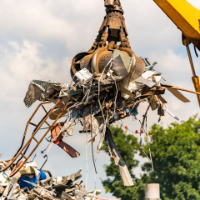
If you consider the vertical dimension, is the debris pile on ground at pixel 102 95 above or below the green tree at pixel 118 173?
below

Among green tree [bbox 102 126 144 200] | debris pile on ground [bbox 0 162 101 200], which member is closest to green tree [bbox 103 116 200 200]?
green tree [bbox 102 126 144 200]

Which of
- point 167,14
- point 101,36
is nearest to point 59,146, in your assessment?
point 101,36

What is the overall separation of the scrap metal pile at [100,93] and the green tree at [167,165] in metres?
18.6

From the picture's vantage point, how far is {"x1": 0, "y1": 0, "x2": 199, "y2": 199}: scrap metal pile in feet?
27.8

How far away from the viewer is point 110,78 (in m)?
8.36

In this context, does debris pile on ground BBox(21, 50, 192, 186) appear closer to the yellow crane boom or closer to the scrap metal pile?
the scrap metal pile

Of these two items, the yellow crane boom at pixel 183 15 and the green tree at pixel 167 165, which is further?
the green tree at pixel 167 165

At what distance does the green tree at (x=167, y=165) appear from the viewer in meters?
27.1

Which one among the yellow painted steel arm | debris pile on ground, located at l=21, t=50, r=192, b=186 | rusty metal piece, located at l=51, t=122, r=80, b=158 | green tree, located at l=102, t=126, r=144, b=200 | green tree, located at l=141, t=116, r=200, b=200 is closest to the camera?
debris pile on ground, located at l=21, t=50, r=192, b=186

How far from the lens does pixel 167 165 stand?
2797cm

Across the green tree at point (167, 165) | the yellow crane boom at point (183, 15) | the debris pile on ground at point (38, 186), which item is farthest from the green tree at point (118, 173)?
the yellow crane boom at point (183, 15)

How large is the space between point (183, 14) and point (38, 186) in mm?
5962

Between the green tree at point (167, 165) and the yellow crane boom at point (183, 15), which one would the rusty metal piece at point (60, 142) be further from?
the green tree at point (167, 165)

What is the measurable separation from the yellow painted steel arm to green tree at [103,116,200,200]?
19520mm
